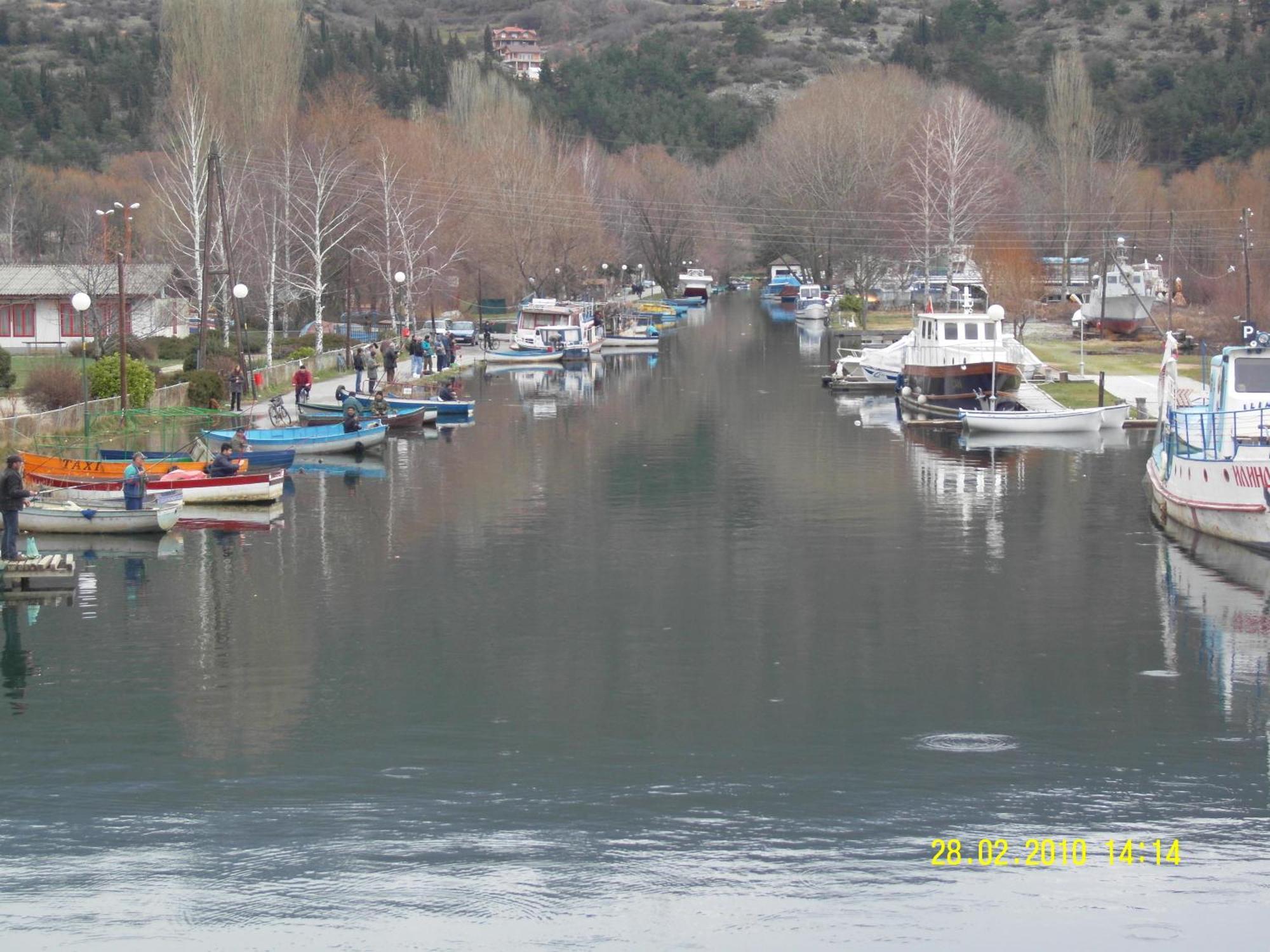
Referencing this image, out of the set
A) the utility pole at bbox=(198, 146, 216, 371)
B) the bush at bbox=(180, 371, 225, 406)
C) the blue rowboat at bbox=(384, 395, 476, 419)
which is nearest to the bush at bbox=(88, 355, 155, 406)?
the bush at bbox=(180, 371, 225, 406)

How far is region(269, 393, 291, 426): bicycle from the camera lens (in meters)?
45.4

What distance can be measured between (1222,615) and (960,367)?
95.2 ft

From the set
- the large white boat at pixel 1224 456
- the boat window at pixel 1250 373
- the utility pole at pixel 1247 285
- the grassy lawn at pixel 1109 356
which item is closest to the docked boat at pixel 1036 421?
the large white boat at pixel 1224 456

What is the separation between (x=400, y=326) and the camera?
83812mm

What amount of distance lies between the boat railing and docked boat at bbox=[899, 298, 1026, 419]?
16.7 meters

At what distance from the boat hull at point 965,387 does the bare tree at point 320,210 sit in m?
25.4

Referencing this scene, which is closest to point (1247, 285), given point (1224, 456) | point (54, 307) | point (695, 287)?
point (1224, 456)

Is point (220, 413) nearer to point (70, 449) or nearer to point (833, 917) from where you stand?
point (70, 449)

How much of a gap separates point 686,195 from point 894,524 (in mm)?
113347

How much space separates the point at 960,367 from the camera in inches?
2068

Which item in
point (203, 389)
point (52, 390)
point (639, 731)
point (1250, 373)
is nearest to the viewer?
point (639, 731)

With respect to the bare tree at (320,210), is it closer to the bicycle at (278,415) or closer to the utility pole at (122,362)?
the bicycle at (278,415)

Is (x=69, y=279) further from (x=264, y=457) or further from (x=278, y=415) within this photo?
(x=264, y=457)

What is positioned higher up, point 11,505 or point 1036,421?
point 11,505
